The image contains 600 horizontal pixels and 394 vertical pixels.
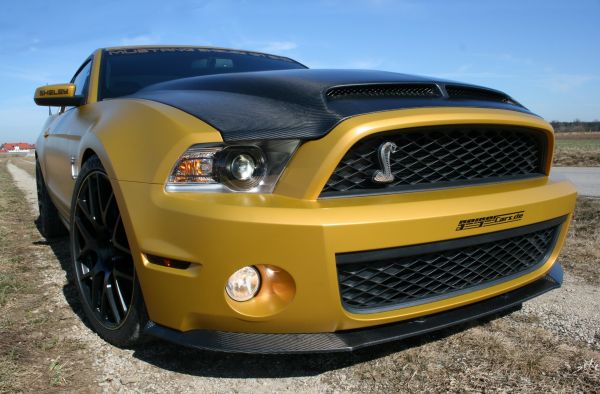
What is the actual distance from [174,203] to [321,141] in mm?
540

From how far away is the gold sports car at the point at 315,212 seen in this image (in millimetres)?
1642

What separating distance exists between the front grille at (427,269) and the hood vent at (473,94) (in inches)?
23.8

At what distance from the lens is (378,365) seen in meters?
2.01

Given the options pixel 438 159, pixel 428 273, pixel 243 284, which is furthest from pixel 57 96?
pixel 428 273

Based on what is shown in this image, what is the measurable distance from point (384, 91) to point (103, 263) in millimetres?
1464

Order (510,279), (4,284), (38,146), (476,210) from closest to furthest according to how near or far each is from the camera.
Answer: (476,210) → (510,279) → (4,284) → (38,146)

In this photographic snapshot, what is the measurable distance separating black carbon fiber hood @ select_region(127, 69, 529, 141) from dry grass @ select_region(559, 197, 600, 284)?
4.90ft

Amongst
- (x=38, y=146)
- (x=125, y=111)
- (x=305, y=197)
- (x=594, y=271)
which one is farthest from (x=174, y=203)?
(x=38, y=146)

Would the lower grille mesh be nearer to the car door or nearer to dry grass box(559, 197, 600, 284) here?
dry grass box(559, 197, 600, 284)

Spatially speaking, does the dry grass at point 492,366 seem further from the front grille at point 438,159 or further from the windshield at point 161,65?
the windshield at point 161,65

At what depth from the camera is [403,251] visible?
5.69ft

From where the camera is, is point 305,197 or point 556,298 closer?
point 305,197

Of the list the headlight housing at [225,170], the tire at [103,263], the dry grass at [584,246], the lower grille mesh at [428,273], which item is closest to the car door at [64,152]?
the tire at [103,263]

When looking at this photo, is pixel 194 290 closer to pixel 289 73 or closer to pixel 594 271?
pixel 289 73
